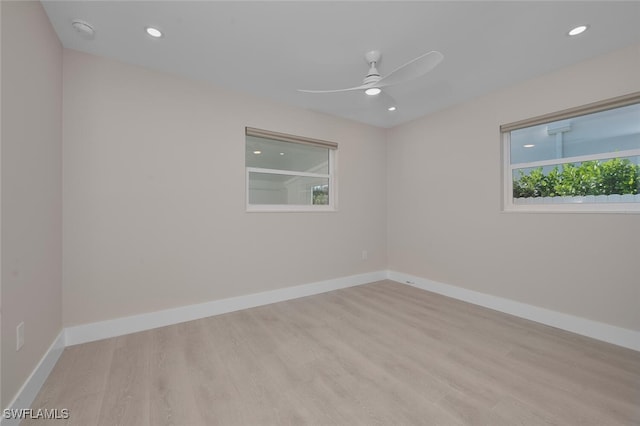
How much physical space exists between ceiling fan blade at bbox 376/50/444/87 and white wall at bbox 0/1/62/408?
222cm

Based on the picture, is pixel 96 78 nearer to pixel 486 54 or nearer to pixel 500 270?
pixel 486 54

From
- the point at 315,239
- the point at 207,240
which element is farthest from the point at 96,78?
the point at 315,239

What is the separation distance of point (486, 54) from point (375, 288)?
2978 millimetres

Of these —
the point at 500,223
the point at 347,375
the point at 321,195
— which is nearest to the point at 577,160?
the point at 500,223

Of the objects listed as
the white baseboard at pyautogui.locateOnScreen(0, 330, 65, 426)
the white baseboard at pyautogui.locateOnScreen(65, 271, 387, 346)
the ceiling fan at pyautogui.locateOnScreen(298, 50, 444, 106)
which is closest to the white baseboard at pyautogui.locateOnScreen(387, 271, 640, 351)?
the white baseboard at pyautogui.locateOnScreen(65, 271, 387, 346)

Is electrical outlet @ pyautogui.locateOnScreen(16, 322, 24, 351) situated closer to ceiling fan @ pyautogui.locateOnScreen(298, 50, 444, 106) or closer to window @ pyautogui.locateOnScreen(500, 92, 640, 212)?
ceiling fan @ pyautogui.locateOnScreen(298, 50, 444, 106)

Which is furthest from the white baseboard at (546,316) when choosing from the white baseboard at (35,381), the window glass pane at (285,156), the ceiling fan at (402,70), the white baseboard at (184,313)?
the white baseboard at (35,381)

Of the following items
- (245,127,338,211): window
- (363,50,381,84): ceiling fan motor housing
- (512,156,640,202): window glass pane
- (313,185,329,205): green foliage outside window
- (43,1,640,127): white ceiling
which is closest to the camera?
(43,1,640,127): white ceiling

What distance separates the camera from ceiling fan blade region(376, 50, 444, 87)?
166 cm

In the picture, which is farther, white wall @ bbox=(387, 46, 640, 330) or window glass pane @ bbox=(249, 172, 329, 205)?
window glass pane @ bbox=(249, 172, 329, 205)

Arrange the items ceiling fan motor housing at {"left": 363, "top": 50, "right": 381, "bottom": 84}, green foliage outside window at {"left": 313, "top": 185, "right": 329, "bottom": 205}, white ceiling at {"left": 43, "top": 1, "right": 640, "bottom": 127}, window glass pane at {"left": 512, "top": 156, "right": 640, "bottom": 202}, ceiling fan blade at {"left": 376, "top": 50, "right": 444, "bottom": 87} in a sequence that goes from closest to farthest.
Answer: ceiling fan blade at {"left": 376, "top": 50, "right": 444, "bottom": 87} < white ceiling at {"left": 43, "top": 1, "right": 640, "bottom": 127} < ceiling fan motor housing at {"left": 363, "top": 50, "right": 381, "bottom": 84} < window glass pane at {"left": 512, "top": 156, "right": 640, "bottom": 202} < green foliage outside window at {"left": 313, "top": 185, "right": 329, "bottom": 205}

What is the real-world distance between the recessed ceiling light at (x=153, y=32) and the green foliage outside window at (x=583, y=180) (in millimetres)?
3755

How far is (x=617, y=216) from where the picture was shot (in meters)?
2.23

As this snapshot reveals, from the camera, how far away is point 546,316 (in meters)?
2.61
